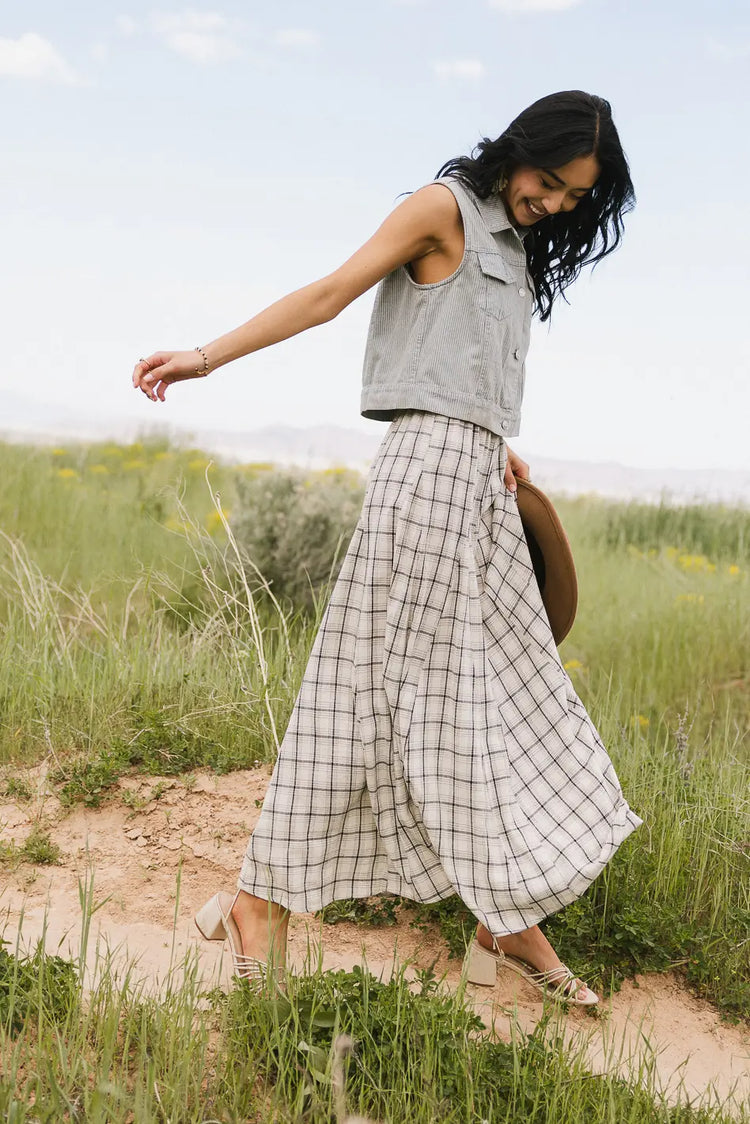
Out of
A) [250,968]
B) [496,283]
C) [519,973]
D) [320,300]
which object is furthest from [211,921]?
[496,283]

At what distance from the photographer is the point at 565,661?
20.3 ft

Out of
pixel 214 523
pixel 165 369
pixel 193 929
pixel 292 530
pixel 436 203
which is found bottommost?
pixel 193 929

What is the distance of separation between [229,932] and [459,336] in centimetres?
142

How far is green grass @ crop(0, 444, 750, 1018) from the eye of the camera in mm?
2914

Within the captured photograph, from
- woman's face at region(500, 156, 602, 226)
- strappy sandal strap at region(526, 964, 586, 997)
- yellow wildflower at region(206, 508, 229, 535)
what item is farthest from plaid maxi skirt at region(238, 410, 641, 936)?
yellow wildflower at region(206, 508, 229, 535)

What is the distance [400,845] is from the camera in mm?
2449

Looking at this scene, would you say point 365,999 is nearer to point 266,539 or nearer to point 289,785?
point 289,785

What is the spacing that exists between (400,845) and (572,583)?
2.52 ft

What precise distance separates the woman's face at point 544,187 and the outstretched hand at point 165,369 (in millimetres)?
841

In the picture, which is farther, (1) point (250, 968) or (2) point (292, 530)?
(2) point (292, 530)

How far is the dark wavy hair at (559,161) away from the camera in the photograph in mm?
2473

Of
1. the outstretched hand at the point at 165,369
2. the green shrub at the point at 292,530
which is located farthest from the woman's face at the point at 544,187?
the green shrub at the point at 292,530

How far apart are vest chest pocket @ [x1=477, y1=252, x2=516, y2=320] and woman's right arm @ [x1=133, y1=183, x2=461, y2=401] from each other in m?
0.13

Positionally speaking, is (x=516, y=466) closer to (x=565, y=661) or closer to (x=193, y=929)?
(x=193, y=929)
